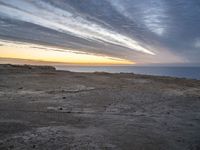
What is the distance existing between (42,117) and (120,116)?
9.51 feet

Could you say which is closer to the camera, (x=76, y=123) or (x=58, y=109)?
(x=76, y=123)

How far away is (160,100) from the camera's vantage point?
12344mm

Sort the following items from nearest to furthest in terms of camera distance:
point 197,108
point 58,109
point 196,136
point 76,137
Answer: point 76,137 < point 196,136 < point 58,109 < point 197,108

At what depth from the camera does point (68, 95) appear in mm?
12898

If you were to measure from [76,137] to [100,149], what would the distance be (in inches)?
39.8

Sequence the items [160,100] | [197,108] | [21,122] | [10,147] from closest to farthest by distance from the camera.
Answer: [10,147], [21,122], [197,108], [160,100]

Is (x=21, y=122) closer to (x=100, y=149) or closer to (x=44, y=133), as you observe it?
(x=44, y=133)

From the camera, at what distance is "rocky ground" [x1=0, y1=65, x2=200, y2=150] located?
20.7ft

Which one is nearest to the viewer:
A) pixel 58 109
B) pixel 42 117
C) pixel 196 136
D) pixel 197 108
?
pixel 196 136

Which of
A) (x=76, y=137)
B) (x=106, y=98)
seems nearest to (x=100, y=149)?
(x=76, y=137)

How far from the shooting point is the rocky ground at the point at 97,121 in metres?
6.31

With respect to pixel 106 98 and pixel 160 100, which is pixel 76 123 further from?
pixel 160 100

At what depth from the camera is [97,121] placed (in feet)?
27.2

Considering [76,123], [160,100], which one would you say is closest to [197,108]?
[160,100]
